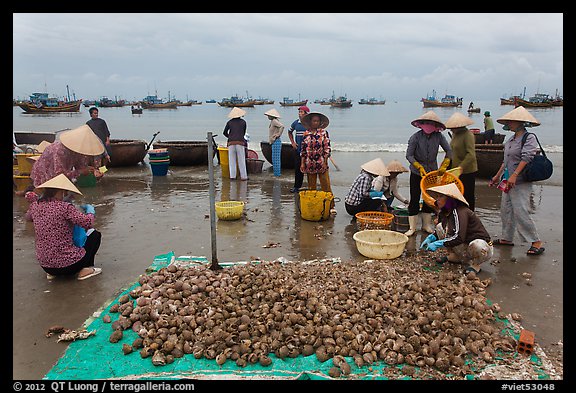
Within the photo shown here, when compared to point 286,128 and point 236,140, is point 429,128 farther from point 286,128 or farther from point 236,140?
point 286,128

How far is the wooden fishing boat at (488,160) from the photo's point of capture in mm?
9977

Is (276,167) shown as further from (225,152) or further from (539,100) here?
(539,100)

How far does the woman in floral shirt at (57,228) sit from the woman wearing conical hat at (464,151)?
4526 mm

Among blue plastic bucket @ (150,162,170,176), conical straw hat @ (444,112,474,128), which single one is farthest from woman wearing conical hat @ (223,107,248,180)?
conical straw hat @ (444,112,474,128)

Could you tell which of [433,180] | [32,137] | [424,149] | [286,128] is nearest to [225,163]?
[424,149]

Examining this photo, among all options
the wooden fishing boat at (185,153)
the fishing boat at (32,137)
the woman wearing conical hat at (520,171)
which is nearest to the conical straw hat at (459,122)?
the woman wearing conical hat at (520,171)

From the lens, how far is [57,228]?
402 centimetres

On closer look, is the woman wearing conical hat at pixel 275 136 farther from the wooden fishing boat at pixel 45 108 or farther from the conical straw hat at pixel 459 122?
the wooden fishing boat at pixel 45 108

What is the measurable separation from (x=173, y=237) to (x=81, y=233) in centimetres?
148

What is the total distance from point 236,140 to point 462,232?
6.37m

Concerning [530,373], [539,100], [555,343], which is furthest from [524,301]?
[539,100]

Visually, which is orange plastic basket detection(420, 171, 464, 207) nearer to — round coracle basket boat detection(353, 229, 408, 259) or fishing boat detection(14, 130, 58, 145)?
round coracle basket boat detection(353, 229, 408, 259)

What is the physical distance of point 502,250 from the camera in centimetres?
518

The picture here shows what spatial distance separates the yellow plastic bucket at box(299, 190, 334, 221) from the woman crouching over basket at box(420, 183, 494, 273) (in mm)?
2094
